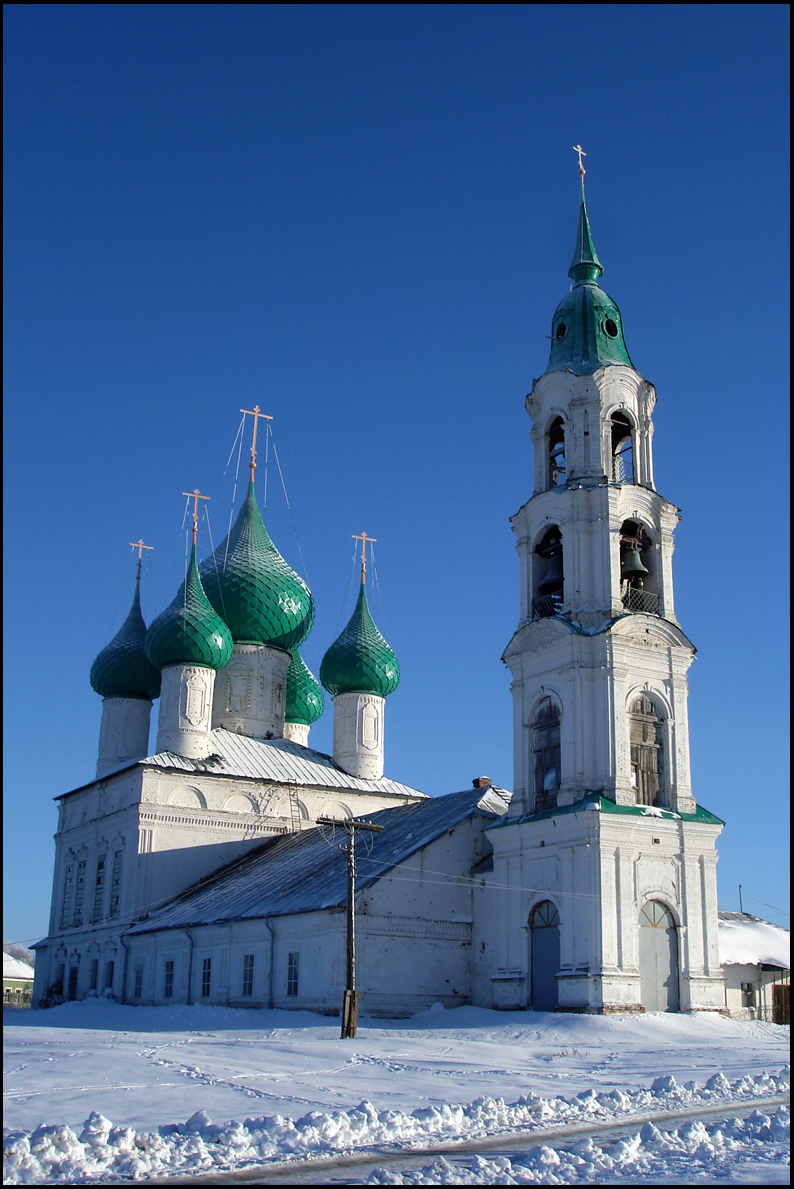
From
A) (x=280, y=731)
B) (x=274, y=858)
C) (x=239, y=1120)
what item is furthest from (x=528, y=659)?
(x=239, y=1120)

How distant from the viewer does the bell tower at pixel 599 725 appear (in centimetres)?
1964

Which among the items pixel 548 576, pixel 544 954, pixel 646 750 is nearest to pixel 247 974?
pixel 544 954

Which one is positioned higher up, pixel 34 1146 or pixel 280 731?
pixel 280 731

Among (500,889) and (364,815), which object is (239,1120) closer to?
(500,889)

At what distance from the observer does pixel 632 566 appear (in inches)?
887

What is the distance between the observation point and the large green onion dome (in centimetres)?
2369

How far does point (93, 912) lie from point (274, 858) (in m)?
6.23

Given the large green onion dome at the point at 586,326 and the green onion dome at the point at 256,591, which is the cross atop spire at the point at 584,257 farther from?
the green onion dome at the point at 256,591

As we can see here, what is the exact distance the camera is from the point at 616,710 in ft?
67.6

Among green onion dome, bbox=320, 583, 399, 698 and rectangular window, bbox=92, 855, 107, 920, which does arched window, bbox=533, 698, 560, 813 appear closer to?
green onion dome, bbox=320, 583, 399, 698

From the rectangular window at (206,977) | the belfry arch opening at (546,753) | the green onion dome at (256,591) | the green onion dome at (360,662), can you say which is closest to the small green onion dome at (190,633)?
the green onion dome at (256,591)

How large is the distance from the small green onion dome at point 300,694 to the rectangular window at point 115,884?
7712 millimetres

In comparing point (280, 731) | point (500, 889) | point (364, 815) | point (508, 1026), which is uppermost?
point (280, 731)

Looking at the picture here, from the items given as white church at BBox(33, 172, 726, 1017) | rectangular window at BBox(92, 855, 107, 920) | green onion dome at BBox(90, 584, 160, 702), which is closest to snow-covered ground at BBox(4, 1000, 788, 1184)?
white church at BBox(33, 172, 726, 1017)
